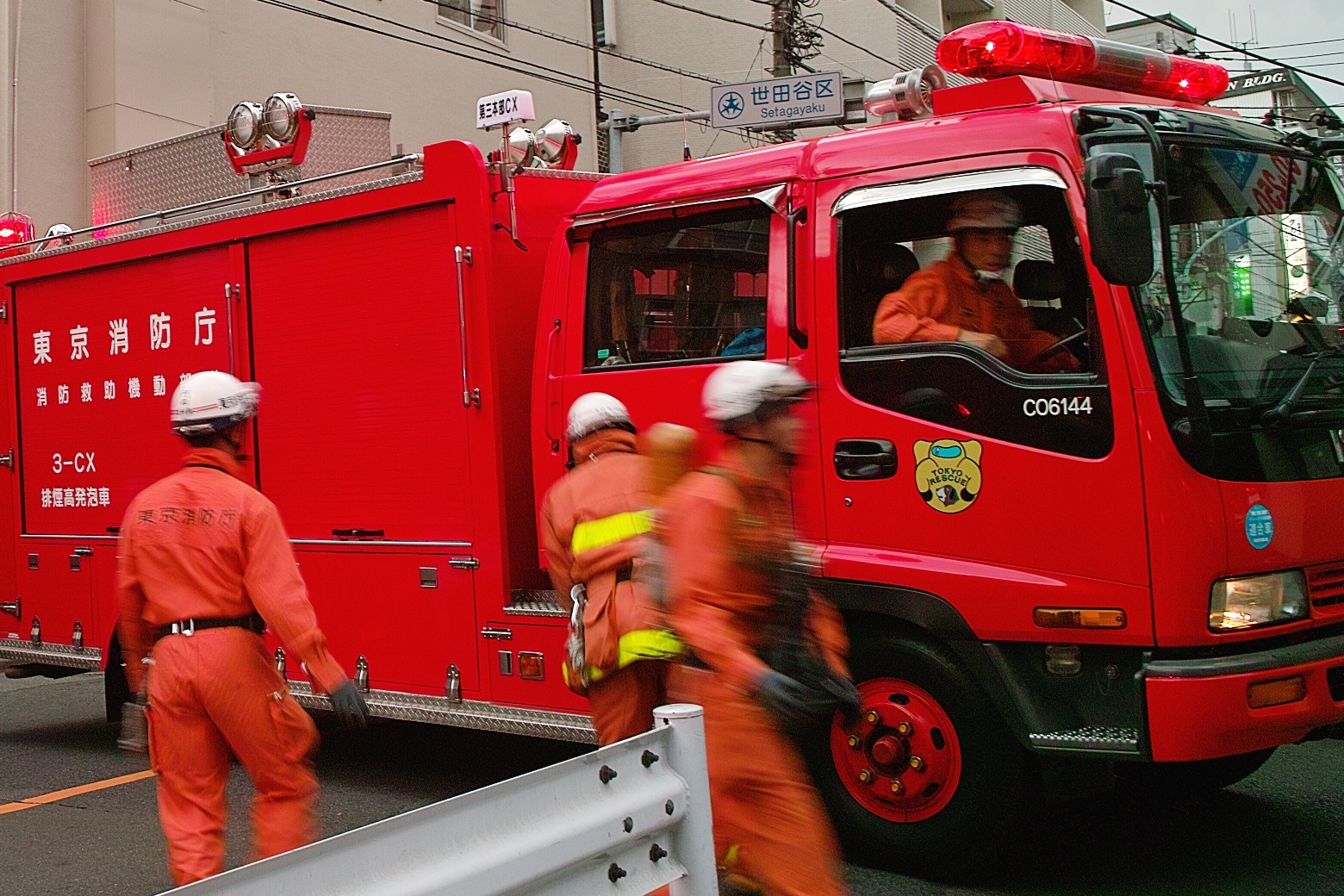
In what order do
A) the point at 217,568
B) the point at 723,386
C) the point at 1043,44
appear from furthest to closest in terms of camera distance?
the point at 1043,44 → the point at 217,568 → the point at 723,386

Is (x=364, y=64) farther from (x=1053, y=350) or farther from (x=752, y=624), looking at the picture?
(x=752, y=624)

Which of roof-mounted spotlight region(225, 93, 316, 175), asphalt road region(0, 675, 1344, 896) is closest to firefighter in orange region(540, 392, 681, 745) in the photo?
asphalt road region(0, 675, 1344, 896)

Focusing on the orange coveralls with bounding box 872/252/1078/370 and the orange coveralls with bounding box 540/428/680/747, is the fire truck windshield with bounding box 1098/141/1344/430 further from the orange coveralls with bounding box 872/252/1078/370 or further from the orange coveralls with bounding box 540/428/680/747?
the orange coveralls with bounding box 540/428/680/747

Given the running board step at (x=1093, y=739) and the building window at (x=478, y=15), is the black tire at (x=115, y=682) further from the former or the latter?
the building window at (x=478, y=15)

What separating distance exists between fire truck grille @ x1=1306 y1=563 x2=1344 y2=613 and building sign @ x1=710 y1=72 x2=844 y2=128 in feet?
25.8

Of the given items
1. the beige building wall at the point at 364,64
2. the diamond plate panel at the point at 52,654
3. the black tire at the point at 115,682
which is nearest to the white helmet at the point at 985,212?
the black tire at the point at 115,682

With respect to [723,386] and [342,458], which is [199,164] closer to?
[342,458]

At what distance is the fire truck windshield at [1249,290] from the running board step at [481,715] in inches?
109

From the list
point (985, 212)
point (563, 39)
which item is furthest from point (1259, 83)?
point (563, 39)

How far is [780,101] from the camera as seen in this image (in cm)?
1365

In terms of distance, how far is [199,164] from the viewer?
27.6ft

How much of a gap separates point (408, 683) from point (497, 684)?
575 mm

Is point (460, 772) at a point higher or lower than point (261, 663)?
lower

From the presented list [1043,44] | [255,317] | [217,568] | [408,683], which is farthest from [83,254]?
[1043,44]
